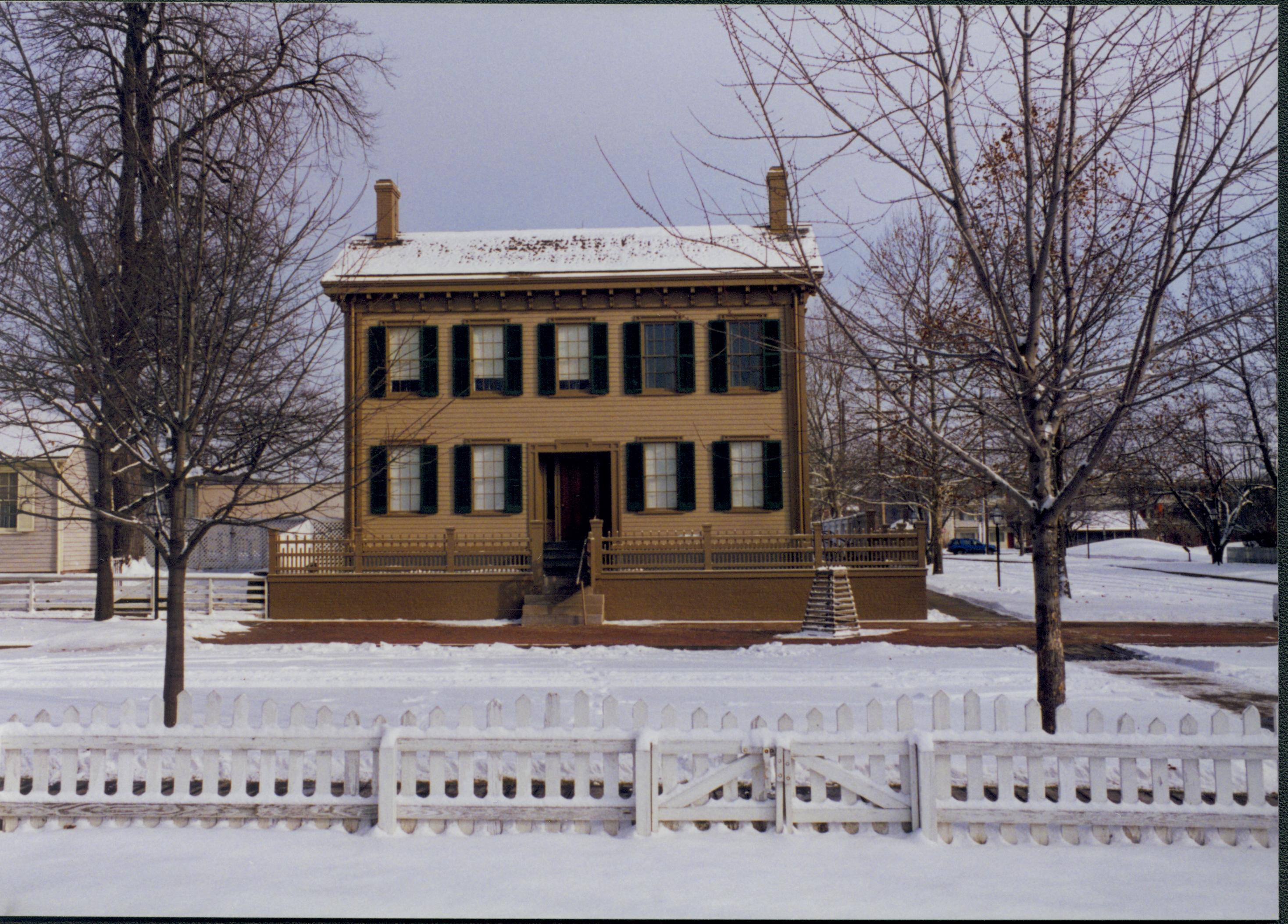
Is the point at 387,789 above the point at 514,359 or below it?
below

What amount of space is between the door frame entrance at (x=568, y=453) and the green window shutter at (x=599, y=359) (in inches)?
47.7

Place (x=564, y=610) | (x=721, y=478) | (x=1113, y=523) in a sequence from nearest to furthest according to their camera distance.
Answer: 1. (x=564, y=610)
2. (x=721, y=478)
3. (x=1113, y=523)

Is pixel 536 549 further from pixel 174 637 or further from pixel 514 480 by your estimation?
pixel 174 637

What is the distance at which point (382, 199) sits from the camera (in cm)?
2155

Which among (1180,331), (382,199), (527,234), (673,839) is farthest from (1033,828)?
(382,199)

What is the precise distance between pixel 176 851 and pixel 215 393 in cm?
315

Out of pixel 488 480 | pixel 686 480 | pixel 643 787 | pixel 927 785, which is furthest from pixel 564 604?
pixel 927 785

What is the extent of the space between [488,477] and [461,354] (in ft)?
9.00

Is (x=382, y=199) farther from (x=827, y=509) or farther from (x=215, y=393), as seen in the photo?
(x=827, y=509)

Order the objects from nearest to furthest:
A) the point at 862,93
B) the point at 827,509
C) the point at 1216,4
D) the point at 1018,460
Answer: the point at 1216,4 < the point at 862,93 < the point at 1018,460 < the point at 827,509

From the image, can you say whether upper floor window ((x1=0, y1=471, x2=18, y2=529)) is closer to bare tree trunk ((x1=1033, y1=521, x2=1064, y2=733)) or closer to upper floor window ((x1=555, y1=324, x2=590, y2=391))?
upper floor window ((x1=555, y1=324, x2=590, y2=391))

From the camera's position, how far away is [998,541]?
76.8ft

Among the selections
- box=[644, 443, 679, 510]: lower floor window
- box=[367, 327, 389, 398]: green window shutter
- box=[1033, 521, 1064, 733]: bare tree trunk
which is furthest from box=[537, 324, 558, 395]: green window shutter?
box=[1033, 521, 1064, 733]: bare tree trunk

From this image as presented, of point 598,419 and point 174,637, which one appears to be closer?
point 174,637
